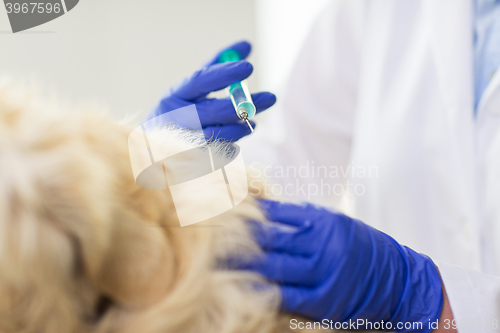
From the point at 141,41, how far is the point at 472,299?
1411mm

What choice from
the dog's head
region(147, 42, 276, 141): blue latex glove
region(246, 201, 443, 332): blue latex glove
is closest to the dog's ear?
the dog's head

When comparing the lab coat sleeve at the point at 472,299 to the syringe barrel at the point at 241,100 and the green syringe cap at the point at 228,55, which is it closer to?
the syringe barrel at the point at 241,100

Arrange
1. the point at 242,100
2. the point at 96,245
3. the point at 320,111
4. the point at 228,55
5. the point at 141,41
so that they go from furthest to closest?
1. the point at 141,41
2. the point at 320,111
3. the point at 228,55
4. the point at 242,100
5. the point at 96,245

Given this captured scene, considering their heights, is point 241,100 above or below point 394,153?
above

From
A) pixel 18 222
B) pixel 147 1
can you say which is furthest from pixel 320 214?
pixel 147 1

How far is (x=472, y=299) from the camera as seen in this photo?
1.56ft

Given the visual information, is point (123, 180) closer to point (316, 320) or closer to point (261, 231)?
point (261, 231)

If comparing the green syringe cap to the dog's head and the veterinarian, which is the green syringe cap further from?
the dog's head

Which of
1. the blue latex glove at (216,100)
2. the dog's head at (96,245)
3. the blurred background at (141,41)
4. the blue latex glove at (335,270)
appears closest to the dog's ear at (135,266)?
the dog's head at (96,245)

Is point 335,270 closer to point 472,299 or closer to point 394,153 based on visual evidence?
point 472,299

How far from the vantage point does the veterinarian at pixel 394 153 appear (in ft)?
1.41

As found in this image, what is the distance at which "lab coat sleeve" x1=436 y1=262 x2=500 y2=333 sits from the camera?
0.46m

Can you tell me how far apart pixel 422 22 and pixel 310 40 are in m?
0.28

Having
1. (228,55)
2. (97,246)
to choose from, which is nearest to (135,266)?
(97,246)
